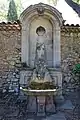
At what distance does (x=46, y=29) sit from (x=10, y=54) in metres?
1.58

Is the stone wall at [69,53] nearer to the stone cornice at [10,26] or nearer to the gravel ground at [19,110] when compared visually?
the gravel ground at [19,110]

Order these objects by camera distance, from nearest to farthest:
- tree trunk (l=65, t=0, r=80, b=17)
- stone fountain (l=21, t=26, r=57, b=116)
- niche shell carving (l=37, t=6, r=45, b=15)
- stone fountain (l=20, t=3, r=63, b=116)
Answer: stone fountain (l=21, t=26, r=57, b=116)
stone fountain (l=20, t=3, r=63, b=116)
niche shell carving (l=37, t=6, r=45, b=15)
tree trunk (l=65, t=0, r=80, b=17)

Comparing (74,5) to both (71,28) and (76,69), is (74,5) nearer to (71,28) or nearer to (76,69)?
(71,28)

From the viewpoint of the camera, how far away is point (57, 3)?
16078 mm

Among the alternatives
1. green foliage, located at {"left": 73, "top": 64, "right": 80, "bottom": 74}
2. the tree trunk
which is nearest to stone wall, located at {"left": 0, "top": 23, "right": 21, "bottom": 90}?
green foliage, located at {"left": 73, "top": 64, "right": 80, "bottom": 74}

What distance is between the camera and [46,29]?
9344 millimetres

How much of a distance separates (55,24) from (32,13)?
0.89 m

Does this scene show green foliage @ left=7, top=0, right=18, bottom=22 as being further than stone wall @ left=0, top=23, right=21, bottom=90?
Yes

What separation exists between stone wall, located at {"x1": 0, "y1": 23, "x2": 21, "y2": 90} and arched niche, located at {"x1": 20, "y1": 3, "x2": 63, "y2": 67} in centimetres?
23

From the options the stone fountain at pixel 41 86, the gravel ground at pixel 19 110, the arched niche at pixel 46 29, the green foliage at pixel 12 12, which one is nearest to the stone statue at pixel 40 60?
the stone fountain at pixel 41 86

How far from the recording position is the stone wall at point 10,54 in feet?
29.9

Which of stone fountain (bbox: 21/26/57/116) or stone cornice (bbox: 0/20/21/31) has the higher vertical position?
stone cornice (bbox: 0/20/21/31)

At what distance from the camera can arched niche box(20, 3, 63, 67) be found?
29.0 feet

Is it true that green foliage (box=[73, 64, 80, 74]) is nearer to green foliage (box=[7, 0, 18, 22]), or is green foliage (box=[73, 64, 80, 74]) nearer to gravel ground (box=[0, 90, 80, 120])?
gravel ground (box=[0, 90, 80, 120])
